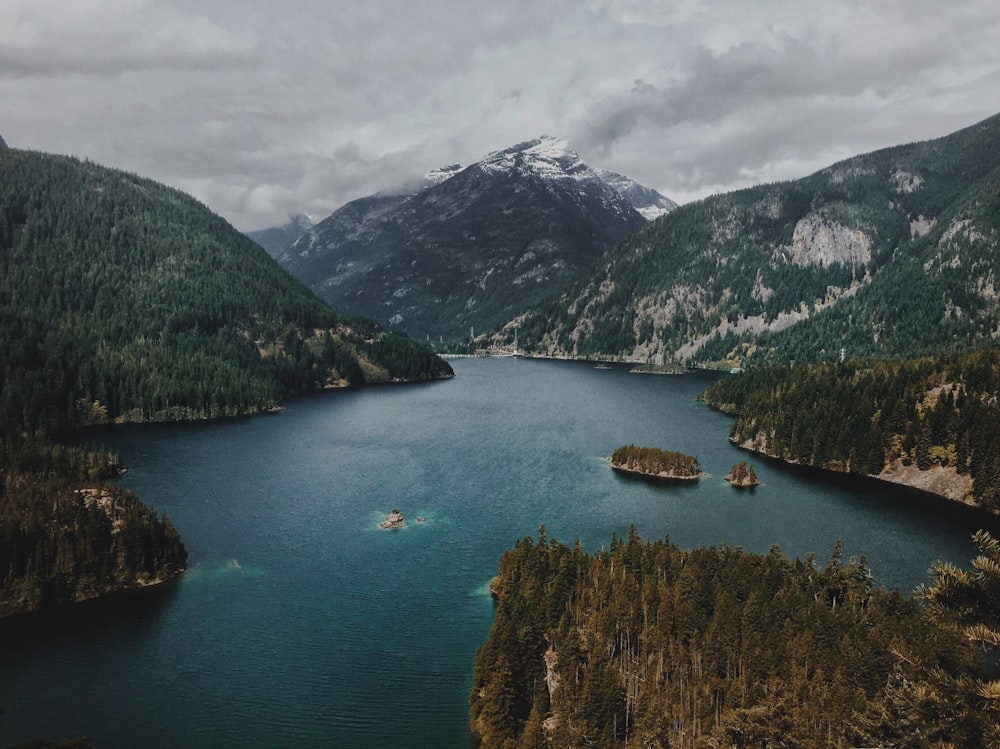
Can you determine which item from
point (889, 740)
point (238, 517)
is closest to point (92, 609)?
point (238, 517)

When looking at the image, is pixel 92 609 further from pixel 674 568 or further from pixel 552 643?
pixel 674 568

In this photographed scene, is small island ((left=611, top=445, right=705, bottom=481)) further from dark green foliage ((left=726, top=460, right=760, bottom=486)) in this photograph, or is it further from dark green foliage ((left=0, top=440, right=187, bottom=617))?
dark green foliage ((left=0, top=440, right=187, bottom=617))

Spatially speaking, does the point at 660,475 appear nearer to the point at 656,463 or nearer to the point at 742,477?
the point at 656,463

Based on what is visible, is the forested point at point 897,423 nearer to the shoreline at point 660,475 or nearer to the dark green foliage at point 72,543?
the shoreline at point 660,475

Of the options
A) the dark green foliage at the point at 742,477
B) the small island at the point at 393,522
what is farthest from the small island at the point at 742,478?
the small island at the point at 393,522

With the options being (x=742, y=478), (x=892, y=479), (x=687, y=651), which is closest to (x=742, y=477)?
(x=742, y=478)

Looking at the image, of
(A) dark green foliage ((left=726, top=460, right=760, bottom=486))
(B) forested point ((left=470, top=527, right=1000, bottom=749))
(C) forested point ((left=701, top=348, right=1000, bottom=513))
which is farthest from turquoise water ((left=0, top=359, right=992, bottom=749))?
(C) forested point ((left=701, top=348, right=1000, bottom=513))
